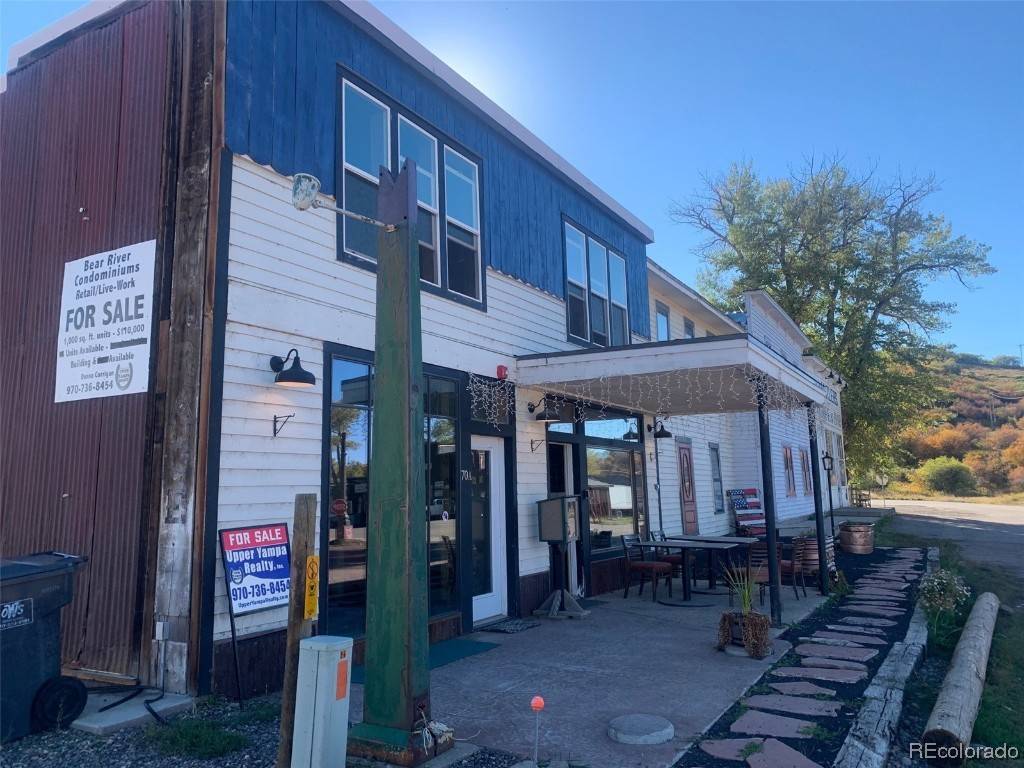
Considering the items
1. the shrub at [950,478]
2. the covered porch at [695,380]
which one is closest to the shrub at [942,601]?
the covered porch at [695,380]

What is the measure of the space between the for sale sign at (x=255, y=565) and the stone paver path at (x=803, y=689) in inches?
147

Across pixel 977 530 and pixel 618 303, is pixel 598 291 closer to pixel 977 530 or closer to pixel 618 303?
pixel 618 303

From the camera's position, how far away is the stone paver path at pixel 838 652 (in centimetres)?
636

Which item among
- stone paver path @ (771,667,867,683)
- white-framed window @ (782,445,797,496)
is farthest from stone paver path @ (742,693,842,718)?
white-framed window @ (782,445,797,496)

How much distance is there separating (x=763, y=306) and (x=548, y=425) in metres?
11.8

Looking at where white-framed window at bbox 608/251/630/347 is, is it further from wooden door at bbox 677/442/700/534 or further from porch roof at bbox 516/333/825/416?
wooden door at bbox 677/442/700/534

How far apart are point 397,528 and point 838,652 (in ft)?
15.4

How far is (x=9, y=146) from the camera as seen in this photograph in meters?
7.23

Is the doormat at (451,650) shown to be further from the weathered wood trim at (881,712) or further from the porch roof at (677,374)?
the weathered wood trim at (881,712)

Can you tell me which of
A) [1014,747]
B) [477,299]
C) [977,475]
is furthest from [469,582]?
[977,475]

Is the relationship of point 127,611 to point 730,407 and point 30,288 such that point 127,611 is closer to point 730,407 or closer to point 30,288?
point 30,288

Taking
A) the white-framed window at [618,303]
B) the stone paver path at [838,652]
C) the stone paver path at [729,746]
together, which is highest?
the white-framed window at [618,303]

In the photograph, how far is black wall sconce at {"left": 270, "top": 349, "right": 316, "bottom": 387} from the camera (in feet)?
18.1

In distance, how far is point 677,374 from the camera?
26.7 feet
